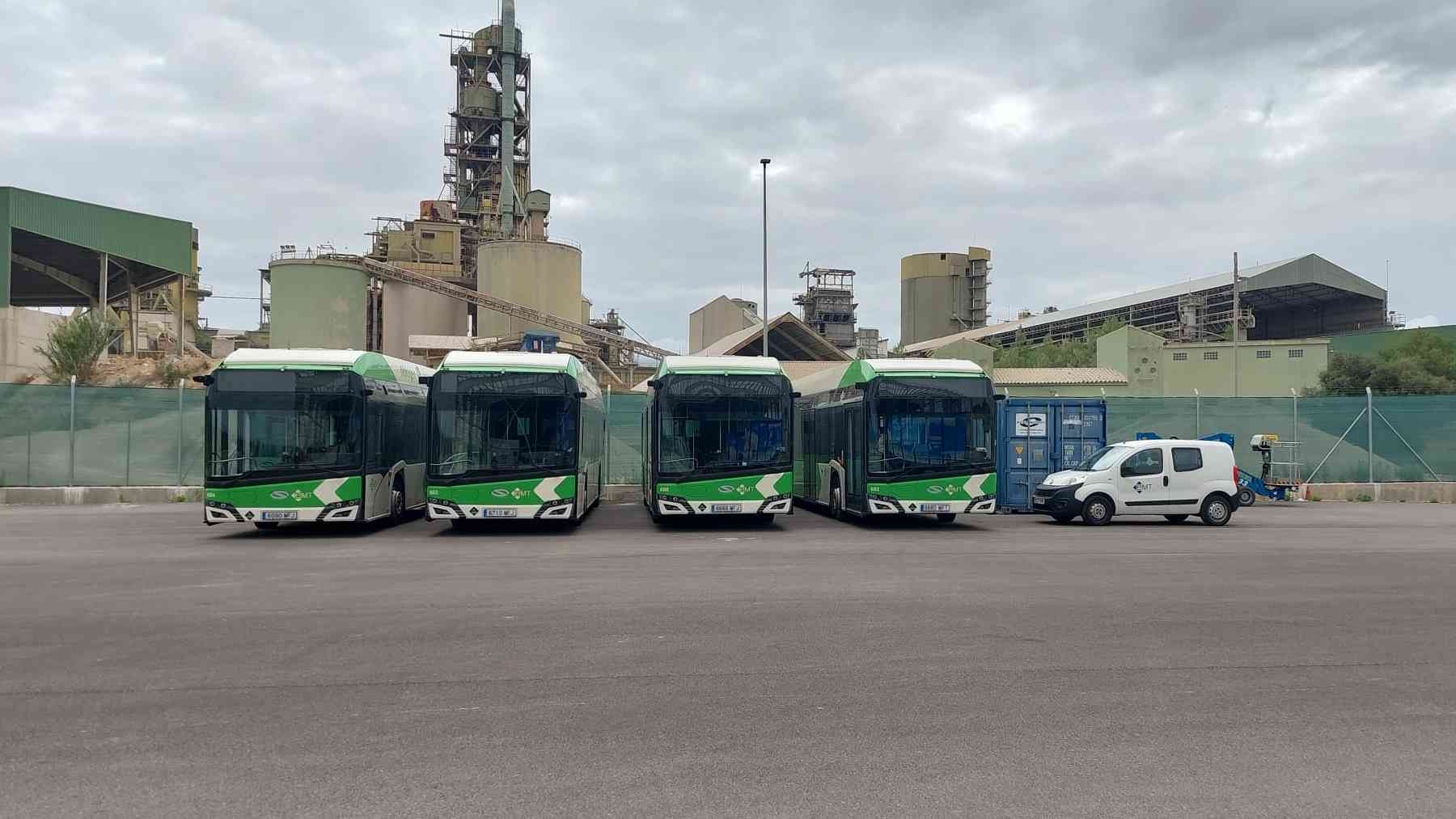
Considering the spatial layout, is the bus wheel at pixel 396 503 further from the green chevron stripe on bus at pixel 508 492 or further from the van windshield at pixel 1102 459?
the van windshield at pixel 1102 459

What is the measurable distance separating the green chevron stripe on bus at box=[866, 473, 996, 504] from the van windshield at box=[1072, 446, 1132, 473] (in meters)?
3.65

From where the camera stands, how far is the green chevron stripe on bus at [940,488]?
19.4 meters

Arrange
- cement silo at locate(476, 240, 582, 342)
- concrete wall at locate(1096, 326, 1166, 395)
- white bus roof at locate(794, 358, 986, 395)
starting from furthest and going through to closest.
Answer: concrete wall at locate(1096, 326, 1166, 395) < cement silo at locate(476, 240, 582, 342) < white bus roof at locate(794, 358, 986, 395)

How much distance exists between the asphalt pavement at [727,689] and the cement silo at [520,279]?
171ft

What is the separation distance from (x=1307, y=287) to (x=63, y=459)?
85.1m

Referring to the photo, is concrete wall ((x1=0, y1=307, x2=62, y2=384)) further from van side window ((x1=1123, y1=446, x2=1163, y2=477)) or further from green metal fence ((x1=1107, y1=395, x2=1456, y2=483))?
van side window ((x1=1123, y1=446, x2=1163, y2=477))

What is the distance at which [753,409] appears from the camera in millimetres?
19516

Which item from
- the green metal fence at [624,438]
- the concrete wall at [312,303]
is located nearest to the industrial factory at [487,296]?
the concrete wall at [312,303]

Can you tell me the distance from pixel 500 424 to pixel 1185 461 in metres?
14.0

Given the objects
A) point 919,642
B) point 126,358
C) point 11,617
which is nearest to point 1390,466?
point 919,642

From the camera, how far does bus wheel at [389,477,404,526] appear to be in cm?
2051

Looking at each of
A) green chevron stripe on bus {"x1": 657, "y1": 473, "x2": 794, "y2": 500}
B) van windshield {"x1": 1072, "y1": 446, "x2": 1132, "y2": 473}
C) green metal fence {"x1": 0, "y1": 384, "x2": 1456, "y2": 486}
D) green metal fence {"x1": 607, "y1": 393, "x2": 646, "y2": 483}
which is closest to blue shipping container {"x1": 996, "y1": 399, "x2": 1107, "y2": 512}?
van windshield {"x1": 1072, "y1": 446, "x2": 1132, "y2": 473}

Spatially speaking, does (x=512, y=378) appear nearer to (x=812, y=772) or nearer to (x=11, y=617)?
(x=11, y=617)

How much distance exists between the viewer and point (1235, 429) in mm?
Result: 29734
